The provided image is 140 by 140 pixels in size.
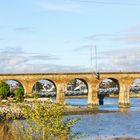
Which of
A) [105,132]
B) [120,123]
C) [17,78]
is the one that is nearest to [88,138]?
[105,132]

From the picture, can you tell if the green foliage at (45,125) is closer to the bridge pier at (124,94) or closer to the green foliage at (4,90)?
the green foliage at (4,90)

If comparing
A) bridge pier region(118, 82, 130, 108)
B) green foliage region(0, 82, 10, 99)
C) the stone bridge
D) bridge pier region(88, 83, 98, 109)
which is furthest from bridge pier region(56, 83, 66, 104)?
bridge pier region(118, 82, 130, 108)

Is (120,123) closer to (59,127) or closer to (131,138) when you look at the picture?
(131,138)

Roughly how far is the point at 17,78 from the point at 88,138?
2459 inches

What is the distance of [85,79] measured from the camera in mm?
105125

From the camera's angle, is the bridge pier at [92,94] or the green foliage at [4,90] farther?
the bridge pier at [92,94]

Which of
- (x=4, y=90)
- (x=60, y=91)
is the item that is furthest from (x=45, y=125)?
(x=60, y=91)

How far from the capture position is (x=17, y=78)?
333ft

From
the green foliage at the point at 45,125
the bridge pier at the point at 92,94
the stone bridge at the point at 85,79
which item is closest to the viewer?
the green foliage at the point at 45,125

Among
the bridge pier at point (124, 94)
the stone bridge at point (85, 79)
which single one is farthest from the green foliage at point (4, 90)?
the bridge pier at point (124, 94)

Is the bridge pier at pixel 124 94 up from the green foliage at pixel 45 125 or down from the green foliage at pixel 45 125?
up

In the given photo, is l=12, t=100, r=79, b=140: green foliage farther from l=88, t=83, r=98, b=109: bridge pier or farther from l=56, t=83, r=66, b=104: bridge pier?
l=88, t=83, r=98, b=109: bridge pier

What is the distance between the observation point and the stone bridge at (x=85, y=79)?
334ft

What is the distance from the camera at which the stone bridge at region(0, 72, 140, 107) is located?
334 feet
